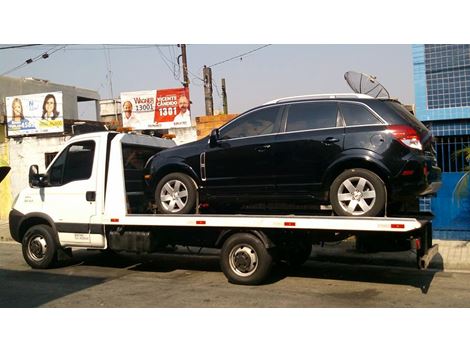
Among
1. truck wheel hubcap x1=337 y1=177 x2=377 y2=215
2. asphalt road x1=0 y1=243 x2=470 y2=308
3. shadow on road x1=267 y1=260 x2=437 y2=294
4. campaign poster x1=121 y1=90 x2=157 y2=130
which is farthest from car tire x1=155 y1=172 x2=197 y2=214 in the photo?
campaign poster x1=121 y1=90 x2=157 y2=130

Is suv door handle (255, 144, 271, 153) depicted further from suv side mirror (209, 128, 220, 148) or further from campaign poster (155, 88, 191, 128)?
campaign poster (155, 88, 191, 128)

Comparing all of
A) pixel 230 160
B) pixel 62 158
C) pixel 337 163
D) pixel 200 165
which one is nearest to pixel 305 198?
pixel 337 163

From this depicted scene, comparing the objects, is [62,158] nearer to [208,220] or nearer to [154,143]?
[154,143]

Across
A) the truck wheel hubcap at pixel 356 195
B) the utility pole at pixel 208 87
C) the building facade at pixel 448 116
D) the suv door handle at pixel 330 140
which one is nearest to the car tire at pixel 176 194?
the suv door handle at pixel 330 140

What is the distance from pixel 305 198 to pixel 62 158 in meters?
4.36

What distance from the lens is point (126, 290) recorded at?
6875mm

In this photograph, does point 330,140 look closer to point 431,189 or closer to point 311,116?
point 311,116

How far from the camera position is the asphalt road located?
6102 mm

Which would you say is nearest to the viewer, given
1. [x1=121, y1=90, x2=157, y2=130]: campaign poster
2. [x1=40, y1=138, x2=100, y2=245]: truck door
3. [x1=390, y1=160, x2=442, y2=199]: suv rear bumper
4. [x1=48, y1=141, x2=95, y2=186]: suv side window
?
[x1=390, y1=160, x2=442, y2=199]: suv rear bumper

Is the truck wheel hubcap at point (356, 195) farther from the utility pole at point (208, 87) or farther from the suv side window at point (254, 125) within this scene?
the utility pole at point (208, 87)

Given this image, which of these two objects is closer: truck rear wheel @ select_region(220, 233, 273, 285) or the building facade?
truck rear wheel @ select_region(220, 233, 273, 285)

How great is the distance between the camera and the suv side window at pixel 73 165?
8.15 meters

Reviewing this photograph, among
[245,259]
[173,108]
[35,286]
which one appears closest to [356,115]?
[245,259]

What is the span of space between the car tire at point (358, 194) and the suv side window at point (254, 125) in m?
1.22
